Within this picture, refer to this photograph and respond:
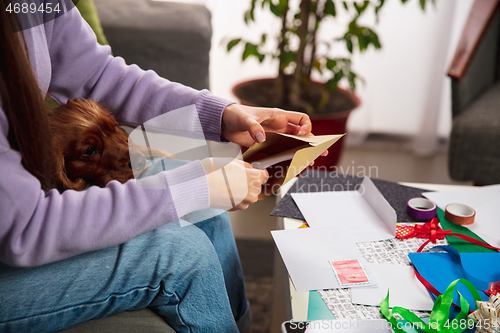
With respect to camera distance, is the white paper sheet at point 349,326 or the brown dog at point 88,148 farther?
the brown dog at point 88,148

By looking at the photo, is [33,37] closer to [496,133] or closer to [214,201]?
[214,201]

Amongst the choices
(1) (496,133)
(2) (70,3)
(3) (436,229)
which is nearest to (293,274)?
(3) (436,229)

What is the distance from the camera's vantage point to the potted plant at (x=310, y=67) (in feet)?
5.07

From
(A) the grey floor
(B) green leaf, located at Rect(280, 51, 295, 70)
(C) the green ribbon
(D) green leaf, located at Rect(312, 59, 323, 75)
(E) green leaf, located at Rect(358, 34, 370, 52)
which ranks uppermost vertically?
(E) green leaf, located at Rect(358, 34, 370, 52)

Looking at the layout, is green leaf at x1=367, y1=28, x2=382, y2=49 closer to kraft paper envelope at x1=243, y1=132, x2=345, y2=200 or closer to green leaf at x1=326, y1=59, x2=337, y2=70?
green leaf at x1=326, y1=59, x2=337, y2=70

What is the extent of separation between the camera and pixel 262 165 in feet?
2.37

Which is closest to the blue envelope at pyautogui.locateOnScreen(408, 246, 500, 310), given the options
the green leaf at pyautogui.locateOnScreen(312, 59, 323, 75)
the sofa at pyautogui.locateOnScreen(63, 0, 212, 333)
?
the sofa at pyautogui.locateOnScreen(63, 0, 212, 333)

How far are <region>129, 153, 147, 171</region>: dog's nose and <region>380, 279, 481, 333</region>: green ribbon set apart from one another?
0.47 meters

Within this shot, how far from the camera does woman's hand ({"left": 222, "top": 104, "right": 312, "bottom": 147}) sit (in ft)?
2.64

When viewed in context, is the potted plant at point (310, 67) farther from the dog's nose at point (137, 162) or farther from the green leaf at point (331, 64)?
the dog's nose at point (137, 162)

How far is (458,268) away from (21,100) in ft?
2.25

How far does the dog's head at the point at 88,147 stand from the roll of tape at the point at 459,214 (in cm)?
58

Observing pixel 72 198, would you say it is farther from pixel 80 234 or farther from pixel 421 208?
pixel 421 208

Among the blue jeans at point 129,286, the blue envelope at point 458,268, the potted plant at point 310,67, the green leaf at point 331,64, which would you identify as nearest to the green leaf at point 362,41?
the potted plant at point 310,67
